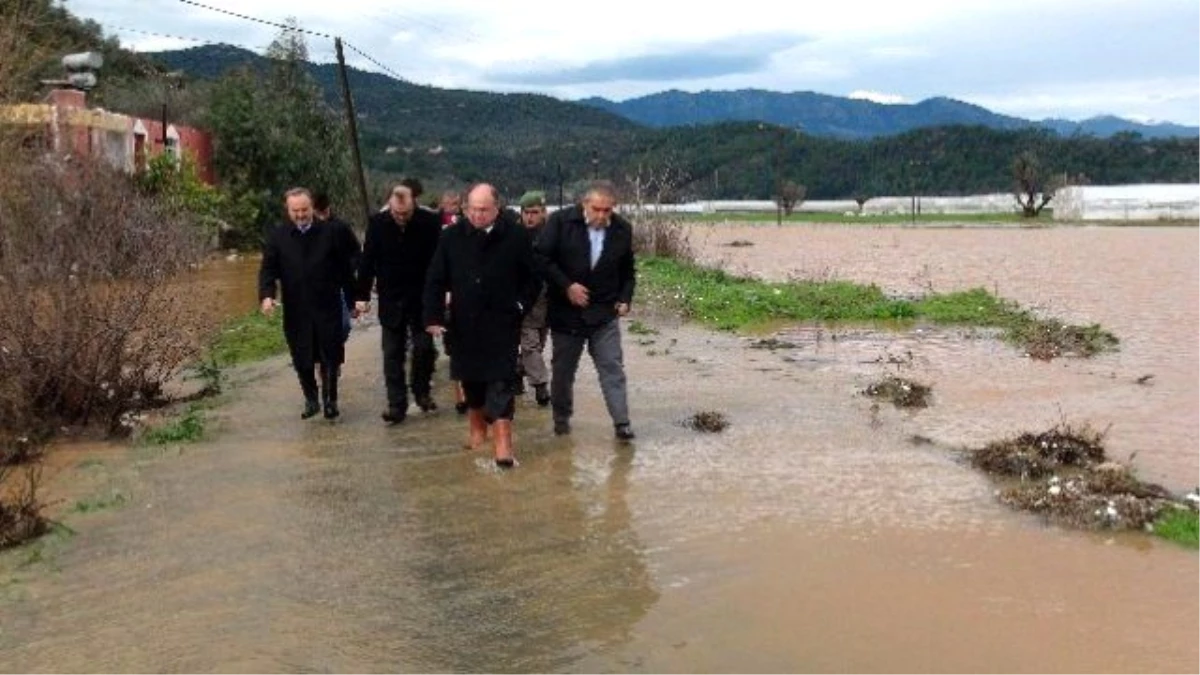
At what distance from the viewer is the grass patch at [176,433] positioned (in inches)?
334

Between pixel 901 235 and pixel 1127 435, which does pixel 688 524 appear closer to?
pixel 1127 435

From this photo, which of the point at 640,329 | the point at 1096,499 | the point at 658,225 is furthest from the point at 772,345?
the point at 658,225

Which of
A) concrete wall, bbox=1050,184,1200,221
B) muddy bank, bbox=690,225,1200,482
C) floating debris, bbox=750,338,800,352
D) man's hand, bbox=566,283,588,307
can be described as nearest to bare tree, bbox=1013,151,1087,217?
concrete wall, bbox=1050,184,1200,221

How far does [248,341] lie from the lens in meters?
14.7

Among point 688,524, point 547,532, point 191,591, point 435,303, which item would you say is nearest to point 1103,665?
point 688,524

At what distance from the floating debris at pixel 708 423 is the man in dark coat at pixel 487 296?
5.34 feet

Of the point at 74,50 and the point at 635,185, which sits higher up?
the point at 74,50

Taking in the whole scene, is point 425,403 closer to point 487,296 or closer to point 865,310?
point 487,296

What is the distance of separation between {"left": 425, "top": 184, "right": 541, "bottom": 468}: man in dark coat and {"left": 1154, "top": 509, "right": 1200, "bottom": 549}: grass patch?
3.60 metres

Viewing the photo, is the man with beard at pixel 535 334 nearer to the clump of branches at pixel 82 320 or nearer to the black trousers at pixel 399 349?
the black trousers at pixel 399 349

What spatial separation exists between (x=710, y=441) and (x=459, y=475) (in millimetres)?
1813

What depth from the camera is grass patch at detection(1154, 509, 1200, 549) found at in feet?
18.8

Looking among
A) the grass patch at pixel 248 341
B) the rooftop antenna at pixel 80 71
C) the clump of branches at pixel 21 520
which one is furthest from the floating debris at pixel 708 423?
A: the rooftop antenna at pixel 80 71

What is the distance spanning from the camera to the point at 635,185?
93.8 feet
